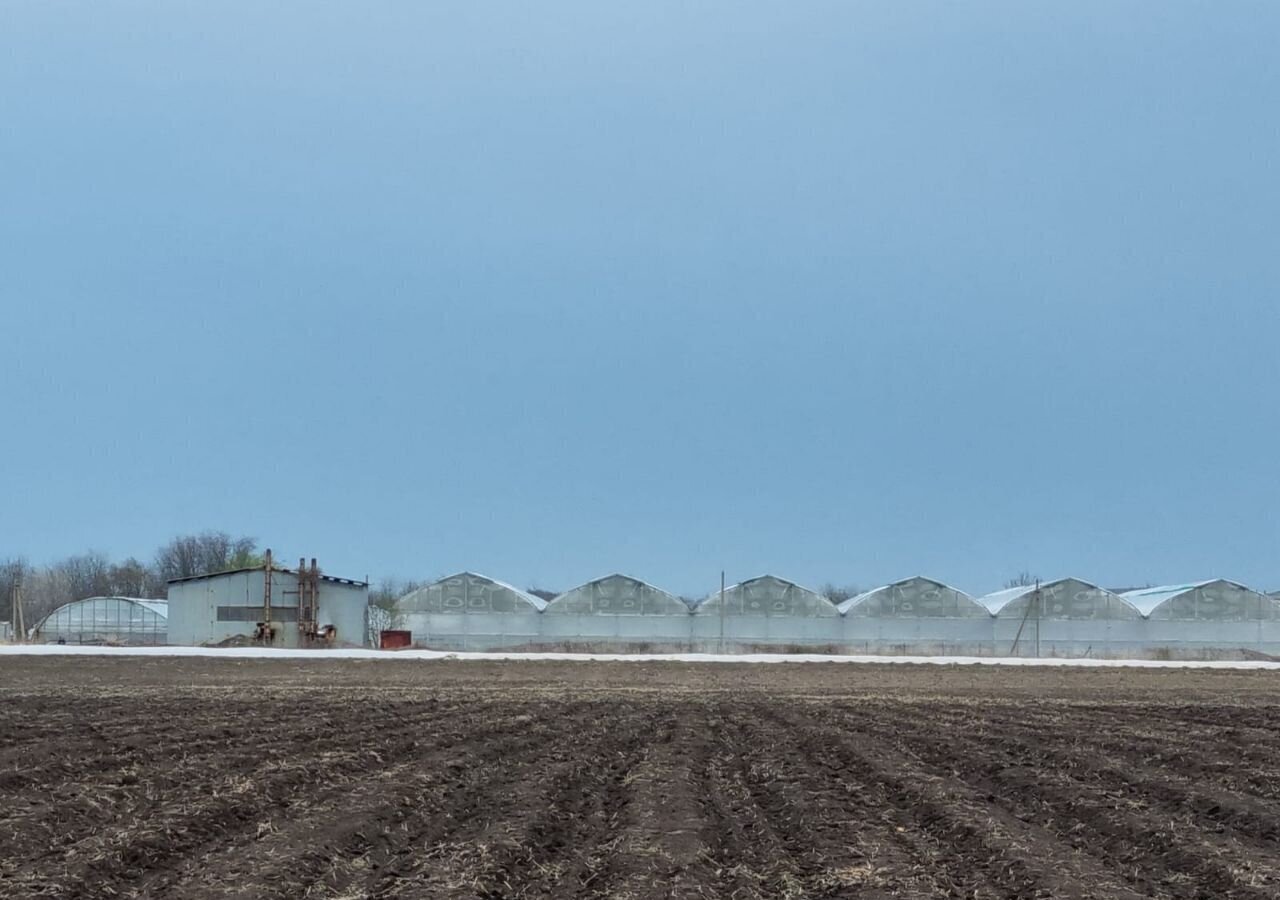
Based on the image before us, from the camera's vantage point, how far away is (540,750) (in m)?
15.3

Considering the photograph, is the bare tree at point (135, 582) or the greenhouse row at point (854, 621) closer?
the greenhouse row at point (854, 621)

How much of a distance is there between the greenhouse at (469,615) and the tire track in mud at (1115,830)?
130 ft

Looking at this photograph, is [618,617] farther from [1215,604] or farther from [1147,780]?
[1147,780]

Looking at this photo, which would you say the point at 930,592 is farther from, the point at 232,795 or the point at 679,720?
the point at 232,795

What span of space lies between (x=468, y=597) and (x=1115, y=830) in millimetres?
46029

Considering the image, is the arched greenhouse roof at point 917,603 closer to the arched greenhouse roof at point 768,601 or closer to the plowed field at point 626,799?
the arched greenhouse roof at point 768,601

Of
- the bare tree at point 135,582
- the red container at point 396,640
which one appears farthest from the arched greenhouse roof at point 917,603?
the bare tree at point 135,582

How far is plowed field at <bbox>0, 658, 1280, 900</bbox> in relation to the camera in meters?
8.24

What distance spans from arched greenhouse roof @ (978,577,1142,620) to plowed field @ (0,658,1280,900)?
31727 millimetres

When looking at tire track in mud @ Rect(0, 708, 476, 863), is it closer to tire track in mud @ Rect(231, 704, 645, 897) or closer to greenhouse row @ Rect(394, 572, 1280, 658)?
tire track in mud @ Rect(231, 704, 645, 897)

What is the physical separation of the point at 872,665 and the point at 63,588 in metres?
110

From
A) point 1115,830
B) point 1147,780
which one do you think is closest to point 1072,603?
point 1147,780

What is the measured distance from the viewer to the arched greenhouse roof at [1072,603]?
53.8 metres

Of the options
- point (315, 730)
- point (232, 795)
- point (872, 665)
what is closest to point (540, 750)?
point (315, 730)
